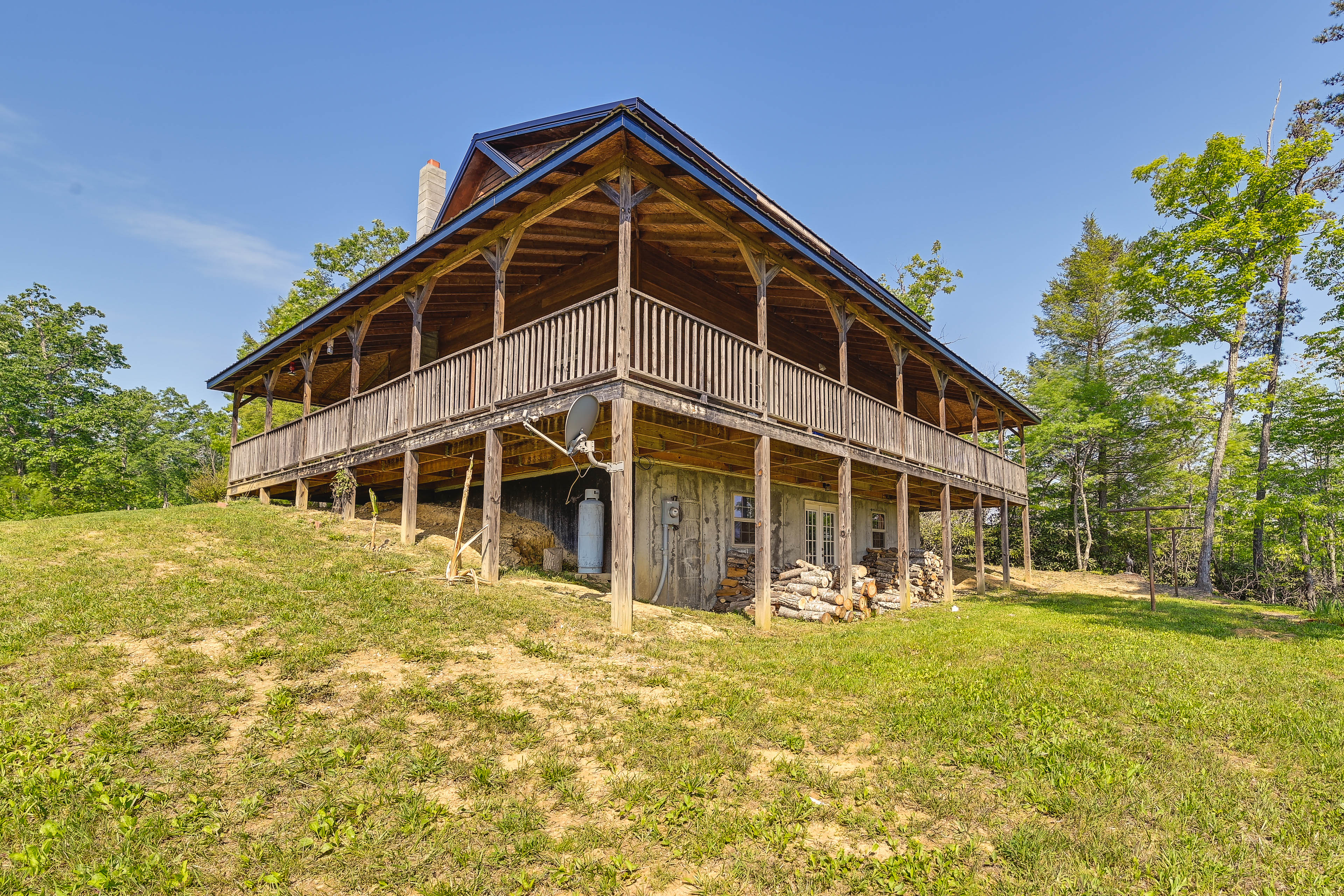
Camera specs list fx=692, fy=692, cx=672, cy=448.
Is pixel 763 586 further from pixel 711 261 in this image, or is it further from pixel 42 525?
pixel 42 525

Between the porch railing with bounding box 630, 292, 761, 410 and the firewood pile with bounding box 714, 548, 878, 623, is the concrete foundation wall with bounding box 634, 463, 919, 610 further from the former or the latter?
the porch railing with bounding box 630, 292, 761, 410

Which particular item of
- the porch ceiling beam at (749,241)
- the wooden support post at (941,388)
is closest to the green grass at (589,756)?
the porch ceiling beam at (749,241)

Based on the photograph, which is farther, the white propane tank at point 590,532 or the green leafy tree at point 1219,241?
the green leafy tree at point 1219,241

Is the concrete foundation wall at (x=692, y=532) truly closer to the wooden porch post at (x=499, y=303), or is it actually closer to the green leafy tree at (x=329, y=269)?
the wooden porch post at (x=499, y=303)

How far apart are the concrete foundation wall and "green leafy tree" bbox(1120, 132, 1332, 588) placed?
14936mm

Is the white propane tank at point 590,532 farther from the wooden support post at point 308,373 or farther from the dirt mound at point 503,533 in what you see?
the wooden support post at point 308,373

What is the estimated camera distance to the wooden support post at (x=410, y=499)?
1238 cm

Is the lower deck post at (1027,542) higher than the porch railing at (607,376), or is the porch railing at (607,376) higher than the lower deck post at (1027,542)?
the porch railing at (607,376)

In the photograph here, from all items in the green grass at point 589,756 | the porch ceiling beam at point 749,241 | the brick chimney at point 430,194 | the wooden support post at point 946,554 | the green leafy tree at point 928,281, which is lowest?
the green grass at point 589,756

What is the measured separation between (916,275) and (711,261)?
29.6 m

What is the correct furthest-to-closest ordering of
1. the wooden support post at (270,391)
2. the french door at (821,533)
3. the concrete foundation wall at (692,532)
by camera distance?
the wooden support post at (270,391), the french door at (821,533), the concrete foundation wall at (692,532)

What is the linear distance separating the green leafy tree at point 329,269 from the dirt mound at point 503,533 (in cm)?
2430

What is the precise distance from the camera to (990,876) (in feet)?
12.2

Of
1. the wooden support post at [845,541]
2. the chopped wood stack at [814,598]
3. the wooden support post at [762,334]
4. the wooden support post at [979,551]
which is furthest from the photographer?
the wooden support post at [979,551]
